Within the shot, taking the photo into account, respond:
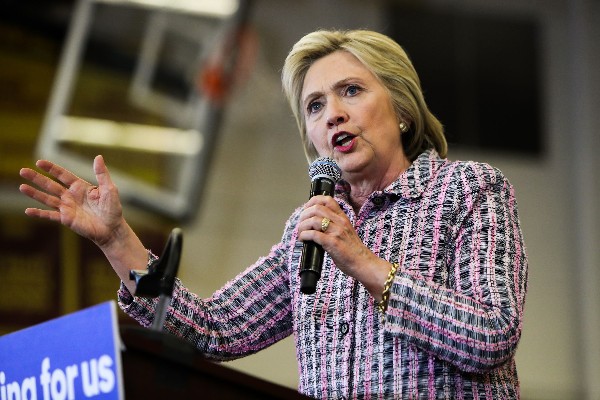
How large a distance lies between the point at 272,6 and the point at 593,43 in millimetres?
2295

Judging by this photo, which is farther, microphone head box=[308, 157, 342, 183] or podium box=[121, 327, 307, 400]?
microphone head box=[308, 157, 342, 183]

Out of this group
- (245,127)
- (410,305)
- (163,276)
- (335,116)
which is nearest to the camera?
(163,276)

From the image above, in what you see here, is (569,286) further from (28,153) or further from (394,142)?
(394,142)

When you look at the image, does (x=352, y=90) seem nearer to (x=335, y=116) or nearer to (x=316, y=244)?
(x=335, y=116)

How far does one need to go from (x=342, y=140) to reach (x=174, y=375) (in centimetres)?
81

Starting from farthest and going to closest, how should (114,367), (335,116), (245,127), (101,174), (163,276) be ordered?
(245,127) → (335,116) → (101,174) → (163,276) → (114,367)

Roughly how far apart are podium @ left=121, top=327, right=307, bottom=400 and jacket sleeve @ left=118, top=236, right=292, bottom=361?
24.6 inches

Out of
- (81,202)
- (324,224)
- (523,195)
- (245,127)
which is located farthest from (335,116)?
(523,195)

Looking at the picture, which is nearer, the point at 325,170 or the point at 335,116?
the point at 325,170

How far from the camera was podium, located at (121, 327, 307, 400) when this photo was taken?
1.26m

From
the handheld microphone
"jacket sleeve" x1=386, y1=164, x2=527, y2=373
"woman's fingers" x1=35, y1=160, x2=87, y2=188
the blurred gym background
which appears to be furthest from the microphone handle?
the blurred gym background

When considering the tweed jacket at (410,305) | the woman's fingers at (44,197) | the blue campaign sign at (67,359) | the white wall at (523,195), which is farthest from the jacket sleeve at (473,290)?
the white wall at (523,195)

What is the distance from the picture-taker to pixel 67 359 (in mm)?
1280

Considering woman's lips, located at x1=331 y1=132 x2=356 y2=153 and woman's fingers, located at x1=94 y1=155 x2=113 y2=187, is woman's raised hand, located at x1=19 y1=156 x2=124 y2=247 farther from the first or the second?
woman's lips, located at x1=331 y1=132 x2=356 y2=153
